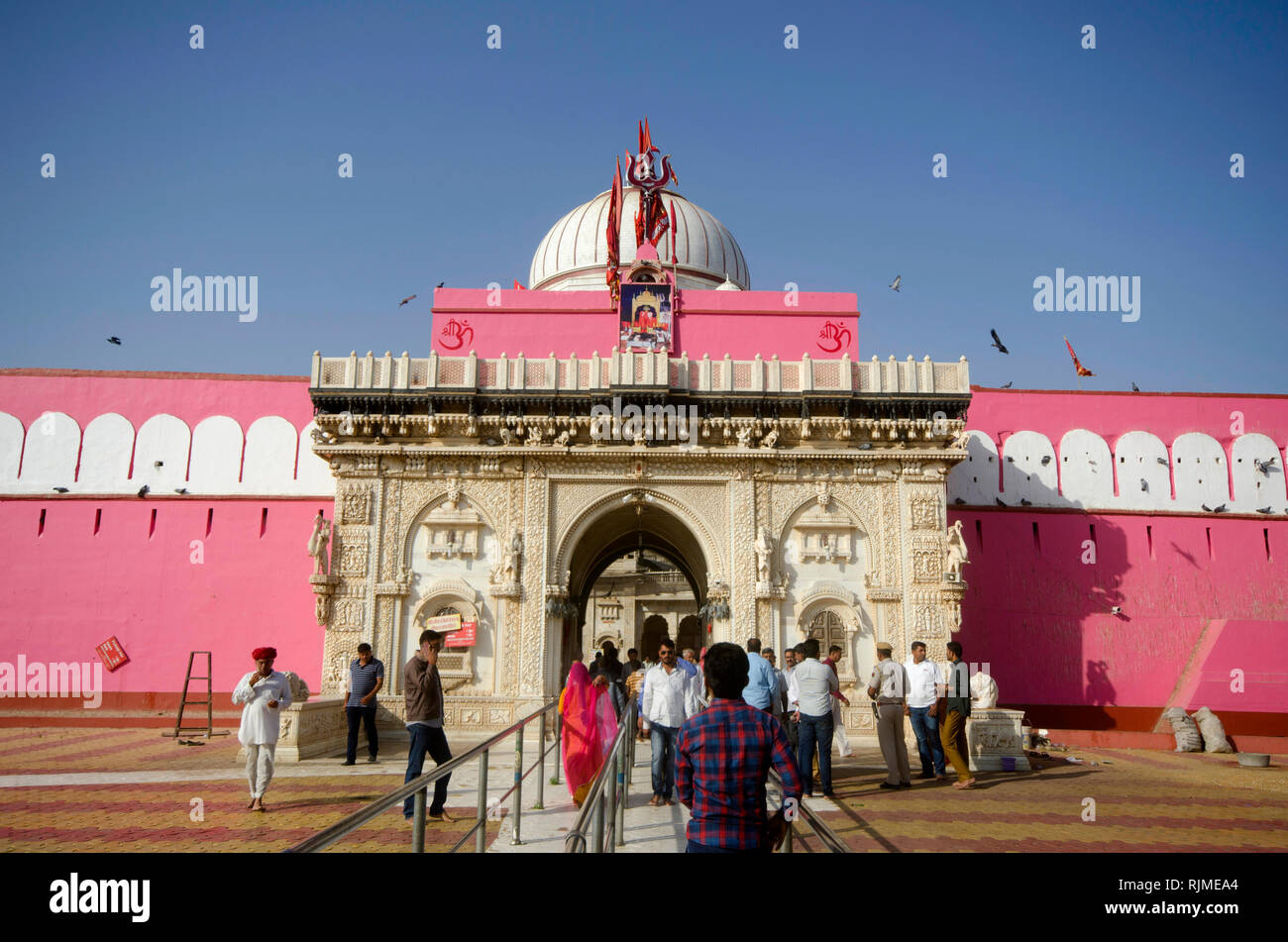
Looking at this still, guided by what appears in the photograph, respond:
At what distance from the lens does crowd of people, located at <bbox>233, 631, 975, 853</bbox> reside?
379 cm

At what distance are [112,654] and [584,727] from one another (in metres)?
14.0

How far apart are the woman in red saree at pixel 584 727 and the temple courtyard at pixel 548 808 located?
0.41 m

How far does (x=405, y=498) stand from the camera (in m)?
16.8

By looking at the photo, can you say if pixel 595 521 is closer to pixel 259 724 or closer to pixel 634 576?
pixel 259 724

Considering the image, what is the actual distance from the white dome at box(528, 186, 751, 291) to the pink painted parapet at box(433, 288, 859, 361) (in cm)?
547

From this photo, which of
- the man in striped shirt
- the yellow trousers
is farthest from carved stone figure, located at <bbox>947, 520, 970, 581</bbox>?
the man in striped shirt

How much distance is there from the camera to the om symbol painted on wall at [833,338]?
59.0ft

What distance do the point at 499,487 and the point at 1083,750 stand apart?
1156cm

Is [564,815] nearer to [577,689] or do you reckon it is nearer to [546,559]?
[577,689]

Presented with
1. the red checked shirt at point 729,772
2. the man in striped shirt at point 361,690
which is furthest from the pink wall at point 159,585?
the red checked shirt at point 729,772

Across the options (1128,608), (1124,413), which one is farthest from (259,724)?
(1124,413)

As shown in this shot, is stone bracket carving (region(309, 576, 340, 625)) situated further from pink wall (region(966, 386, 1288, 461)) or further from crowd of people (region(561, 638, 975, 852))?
pink wall (region(966, 386, 1288, 461))
